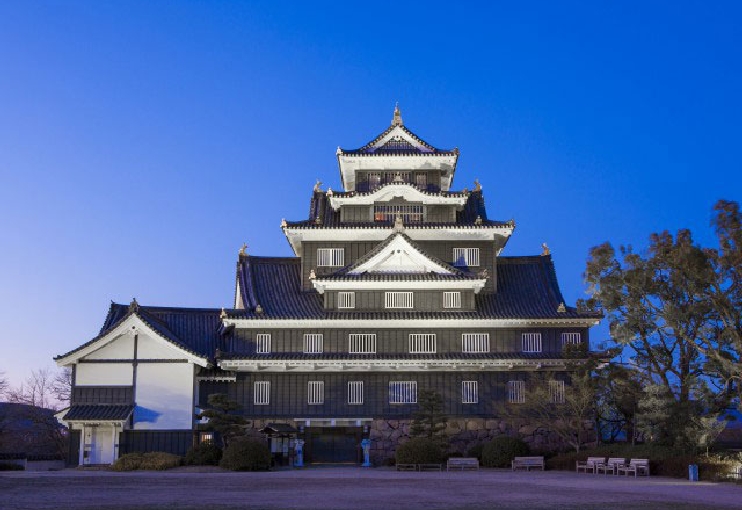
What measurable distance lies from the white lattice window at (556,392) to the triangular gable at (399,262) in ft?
27.9

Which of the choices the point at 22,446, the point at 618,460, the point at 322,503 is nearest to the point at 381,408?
the point at 618,460

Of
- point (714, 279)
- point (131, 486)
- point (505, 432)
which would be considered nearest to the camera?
point (131, 486)

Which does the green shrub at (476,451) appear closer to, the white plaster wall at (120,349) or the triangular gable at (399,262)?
the triangular gable at (399,262)

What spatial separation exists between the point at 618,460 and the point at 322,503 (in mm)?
19845

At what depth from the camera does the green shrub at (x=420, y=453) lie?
4225 centimetres

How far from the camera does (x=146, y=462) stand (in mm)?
42406

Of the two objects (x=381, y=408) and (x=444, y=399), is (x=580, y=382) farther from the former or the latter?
(x=381, y=408)

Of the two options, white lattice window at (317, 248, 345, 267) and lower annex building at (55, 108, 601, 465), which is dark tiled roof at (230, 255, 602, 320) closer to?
lower annex building at (55, 108, 601, 465)

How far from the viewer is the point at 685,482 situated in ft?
109

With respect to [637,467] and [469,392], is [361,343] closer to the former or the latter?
[469,392]

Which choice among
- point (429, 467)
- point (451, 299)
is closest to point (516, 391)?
point (451, 299)

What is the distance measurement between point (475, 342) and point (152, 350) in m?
18.1

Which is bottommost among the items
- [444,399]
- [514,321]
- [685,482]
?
[685,482]

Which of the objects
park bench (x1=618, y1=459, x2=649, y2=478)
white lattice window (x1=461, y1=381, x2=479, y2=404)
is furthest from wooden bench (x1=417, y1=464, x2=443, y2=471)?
park bench (x1=618, y1=459, x2=649, y2=478)
